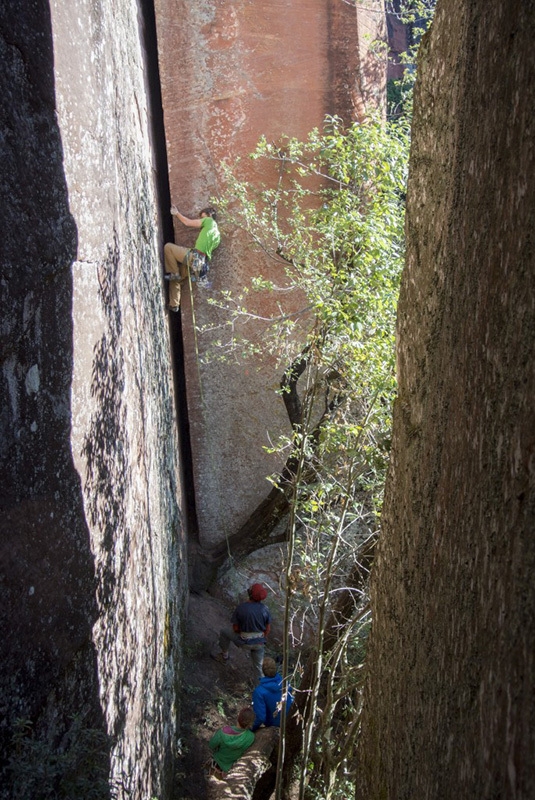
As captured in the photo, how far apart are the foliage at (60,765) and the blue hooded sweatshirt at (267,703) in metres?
2.76

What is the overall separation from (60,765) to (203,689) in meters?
4.92

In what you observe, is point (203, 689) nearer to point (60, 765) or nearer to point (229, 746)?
point (229, 746)

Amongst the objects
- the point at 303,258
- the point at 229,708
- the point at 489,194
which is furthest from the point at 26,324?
the point at 229,708

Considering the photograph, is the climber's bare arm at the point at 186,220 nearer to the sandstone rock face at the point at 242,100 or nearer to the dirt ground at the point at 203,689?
the sandstone rock face at the point at 242,100

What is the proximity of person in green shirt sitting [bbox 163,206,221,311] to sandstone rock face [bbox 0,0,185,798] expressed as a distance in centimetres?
Result: 296

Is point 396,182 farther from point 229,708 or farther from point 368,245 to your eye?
point 229,708

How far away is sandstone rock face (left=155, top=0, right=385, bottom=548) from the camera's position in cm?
832

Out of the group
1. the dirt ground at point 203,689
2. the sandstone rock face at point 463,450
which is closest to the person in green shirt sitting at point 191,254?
the dirt ground at point 203,689

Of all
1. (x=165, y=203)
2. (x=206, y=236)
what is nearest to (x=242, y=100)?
(x=165, y=203)

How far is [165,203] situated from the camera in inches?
352

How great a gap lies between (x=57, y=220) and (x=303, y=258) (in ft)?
12.8

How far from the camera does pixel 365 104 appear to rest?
8305mm

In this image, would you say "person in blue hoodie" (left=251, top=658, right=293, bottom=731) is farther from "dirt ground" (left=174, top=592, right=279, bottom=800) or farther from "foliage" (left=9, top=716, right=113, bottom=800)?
"foliage" (left=9, top=716, right=113, bottom=800)

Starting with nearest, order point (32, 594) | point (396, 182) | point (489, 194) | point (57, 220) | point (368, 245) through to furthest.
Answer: point (489, 194)
point (32, 594)
point (57, 220)
point (368, 245)
point (396, 182)
